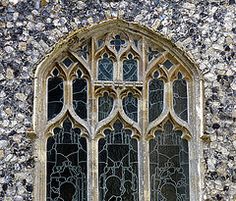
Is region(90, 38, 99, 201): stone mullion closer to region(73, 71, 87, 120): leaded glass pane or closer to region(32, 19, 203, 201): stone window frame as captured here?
region(32, 19, 203, 201): stone window frame

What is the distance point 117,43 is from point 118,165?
1.68 m

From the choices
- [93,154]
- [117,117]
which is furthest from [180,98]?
[93,154]

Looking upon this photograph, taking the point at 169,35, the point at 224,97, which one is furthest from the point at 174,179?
the point at 169,35

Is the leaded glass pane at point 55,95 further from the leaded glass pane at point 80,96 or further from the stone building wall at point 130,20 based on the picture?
the stone building wall at point 130,20

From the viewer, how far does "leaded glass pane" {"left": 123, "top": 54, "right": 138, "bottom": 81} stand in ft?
33.6

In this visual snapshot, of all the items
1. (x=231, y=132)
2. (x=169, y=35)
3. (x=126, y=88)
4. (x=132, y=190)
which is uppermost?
(x=169, y=35)

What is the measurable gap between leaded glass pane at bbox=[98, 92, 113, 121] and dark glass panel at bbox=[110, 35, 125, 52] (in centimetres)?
68

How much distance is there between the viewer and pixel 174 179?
32.6ft

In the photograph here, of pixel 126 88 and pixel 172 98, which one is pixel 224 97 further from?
pixel 126 88

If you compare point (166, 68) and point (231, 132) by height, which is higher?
point (166, 68)

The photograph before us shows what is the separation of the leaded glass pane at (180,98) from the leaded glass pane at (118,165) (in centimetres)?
73

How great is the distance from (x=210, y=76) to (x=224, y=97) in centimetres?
34

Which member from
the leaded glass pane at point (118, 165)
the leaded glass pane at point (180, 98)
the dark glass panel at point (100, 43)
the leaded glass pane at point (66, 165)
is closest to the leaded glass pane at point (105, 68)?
the dark glass panel at point (100, 43)

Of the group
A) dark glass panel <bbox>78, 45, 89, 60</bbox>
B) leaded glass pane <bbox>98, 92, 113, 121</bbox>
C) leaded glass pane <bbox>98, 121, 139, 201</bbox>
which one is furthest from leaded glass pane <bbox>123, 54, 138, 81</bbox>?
leaded glass pane <bbox>98, 121, 139, 201</bbox>
